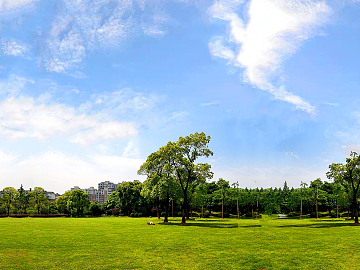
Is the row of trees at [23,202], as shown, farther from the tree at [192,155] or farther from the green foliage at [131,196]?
the tree at [192,155]

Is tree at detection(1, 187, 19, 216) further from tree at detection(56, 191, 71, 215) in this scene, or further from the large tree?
the large tree

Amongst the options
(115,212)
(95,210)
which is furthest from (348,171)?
(95,210)

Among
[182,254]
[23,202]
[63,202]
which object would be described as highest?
[182,254]

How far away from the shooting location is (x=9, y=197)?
3108 inches

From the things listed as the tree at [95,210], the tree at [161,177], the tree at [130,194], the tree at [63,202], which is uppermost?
the tree at [161,177]

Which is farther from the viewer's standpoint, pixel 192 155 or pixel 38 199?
pixel 38 199

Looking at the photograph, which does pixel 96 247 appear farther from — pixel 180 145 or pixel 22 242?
pixel 180 145

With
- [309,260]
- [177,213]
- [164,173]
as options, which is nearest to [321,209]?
[177,213]

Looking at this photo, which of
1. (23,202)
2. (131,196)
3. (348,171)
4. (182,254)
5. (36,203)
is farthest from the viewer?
(36,203)

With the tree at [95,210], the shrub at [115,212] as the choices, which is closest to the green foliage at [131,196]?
the shrub at [115,212]

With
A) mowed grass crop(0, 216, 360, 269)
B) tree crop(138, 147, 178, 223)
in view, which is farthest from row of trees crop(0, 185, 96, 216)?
mowed grass crop(0, 216, 360, 269)

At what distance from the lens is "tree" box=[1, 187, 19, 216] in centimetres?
7850

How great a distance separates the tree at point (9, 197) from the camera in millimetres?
78500

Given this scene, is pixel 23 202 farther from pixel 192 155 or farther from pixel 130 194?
pixel 192 155
